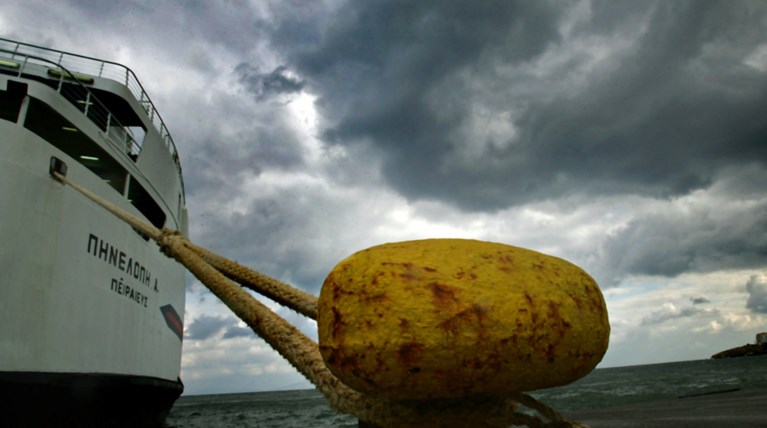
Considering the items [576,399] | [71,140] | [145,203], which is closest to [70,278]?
[71,140]

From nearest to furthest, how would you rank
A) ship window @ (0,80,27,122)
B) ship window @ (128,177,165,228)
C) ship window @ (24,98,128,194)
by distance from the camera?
ship window @ (0,80,27,122) → ship window @ (24,98,128,194) → ship window @ (128,177,165,228)

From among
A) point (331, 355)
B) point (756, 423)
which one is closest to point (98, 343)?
point (331, 355)

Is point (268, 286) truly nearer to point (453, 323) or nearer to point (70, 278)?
point (453, 323)

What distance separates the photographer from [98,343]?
23.5ft

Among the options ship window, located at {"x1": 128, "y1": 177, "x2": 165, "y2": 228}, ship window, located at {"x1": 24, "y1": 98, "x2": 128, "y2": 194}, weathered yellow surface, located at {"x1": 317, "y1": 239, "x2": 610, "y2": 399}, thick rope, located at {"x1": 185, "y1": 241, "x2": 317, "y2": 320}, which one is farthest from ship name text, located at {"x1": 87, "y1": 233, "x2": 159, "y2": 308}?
weathered yellow surface, located at {"x1": 317, "y1": 239, "x2": 610, "y2": 399}

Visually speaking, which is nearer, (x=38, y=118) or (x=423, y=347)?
(x=423, y=347)

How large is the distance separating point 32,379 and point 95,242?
7.11 feet

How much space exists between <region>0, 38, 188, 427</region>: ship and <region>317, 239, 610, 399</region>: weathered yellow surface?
6.68 metres

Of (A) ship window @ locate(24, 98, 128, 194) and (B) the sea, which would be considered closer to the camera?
(A) ship window @ locate(24, 98, 128, 194)

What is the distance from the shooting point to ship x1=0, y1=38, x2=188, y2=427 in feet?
19.5

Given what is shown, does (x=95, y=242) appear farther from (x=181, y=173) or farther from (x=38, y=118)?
(x=181, y=173)

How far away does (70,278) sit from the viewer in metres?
6.57

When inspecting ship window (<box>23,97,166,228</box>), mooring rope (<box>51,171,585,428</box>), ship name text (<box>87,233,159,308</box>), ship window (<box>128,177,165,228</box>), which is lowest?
mooring rope (<box>51,171,585,428</box>)

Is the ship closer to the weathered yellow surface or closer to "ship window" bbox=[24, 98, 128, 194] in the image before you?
"ship window" bbox=[24, 98, 128, 194]
